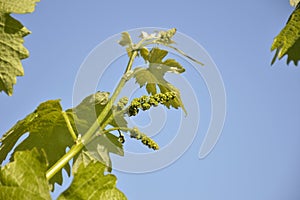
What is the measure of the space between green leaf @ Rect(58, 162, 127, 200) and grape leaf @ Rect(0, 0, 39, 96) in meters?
0.30

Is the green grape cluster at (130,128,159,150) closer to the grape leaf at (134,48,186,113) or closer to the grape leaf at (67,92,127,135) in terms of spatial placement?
the grape leaf at (67,92,127,135)

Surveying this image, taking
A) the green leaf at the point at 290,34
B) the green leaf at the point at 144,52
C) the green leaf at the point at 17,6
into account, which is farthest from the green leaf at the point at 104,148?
the green leaf at the point at 290,34

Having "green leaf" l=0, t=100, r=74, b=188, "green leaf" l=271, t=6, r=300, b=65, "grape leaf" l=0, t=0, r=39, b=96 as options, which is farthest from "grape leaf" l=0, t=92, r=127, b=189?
"green leaf" l=271, t=6, r=300, b=65

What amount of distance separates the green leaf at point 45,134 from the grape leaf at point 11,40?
0.13 m

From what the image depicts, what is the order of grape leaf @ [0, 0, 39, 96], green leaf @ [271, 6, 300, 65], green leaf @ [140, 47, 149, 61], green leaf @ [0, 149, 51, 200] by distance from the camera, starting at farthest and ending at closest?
green leaf @ [140, 47, 149, 61]
grape leaf @ [0, 0, 39, 96]
green leaf @ [271, 6, 300, 65]
green leaf @ [0, 149, 51, 200]

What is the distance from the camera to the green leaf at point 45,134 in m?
1.18

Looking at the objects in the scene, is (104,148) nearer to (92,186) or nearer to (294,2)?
(92,186)

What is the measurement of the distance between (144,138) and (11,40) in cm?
39

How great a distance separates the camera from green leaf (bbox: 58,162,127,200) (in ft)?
2.93

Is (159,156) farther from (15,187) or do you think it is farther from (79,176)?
(15,187)

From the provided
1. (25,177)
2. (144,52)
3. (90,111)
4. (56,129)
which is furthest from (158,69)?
(25,177)

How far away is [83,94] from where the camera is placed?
1096mm

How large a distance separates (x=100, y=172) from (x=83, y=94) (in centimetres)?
26

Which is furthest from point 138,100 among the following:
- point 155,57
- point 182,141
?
point 155,57
